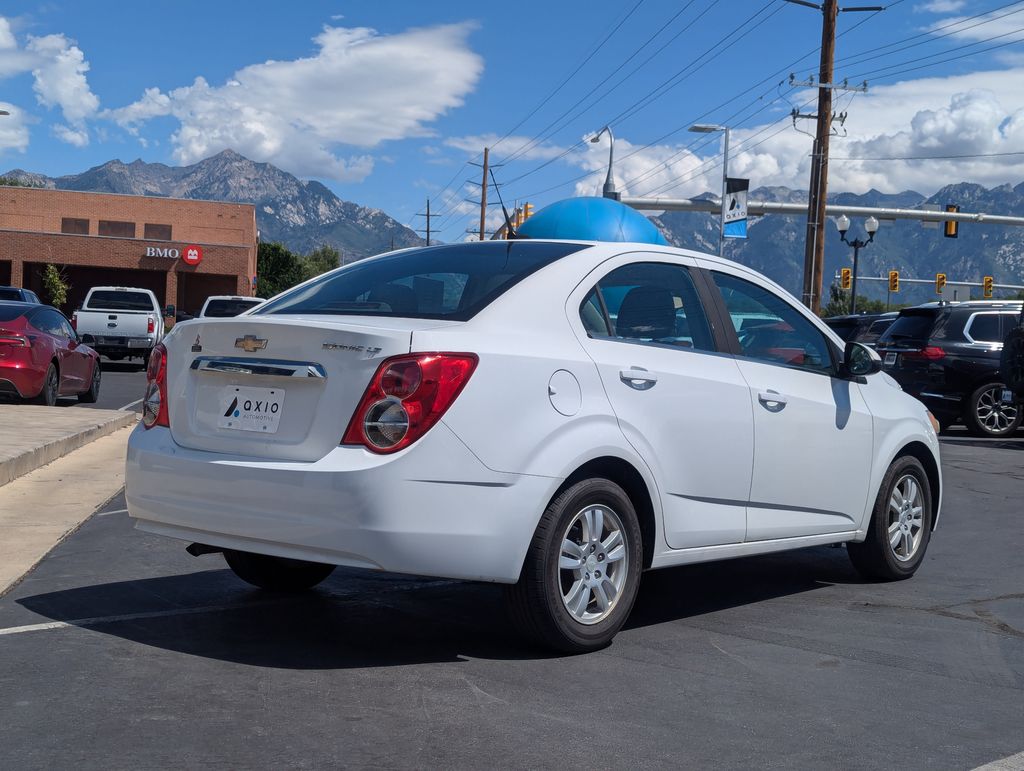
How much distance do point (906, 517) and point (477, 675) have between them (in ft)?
10.9

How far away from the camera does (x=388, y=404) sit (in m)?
4.43

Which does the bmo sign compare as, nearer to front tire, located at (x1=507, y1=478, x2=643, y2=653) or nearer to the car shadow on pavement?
the car shadow on pavement

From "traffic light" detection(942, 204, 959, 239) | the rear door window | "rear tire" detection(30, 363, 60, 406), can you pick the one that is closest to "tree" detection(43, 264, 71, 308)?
"traffic light" detection(942, 204, 959, 239)

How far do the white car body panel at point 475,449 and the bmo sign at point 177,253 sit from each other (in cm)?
5552

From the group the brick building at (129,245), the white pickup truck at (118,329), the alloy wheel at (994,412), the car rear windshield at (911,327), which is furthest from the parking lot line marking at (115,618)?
the brick building at (129,245)

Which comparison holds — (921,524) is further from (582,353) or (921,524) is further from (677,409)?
(582,353)

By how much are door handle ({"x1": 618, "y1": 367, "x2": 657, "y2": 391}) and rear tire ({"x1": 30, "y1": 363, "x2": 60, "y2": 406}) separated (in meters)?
12.6

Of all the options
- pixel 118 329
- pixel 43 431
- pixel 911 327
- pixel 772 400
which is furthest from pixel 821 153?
pixel 772 400

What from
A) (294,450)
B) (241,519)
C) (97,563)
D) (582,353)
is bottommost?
(97,563)

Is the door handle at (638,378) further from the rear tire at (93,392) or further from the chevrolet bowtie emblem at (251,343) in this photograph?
the rear tire at (93,392)

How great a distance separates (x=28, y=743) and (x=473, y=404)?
1854mm

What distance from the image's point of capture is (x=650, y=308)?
5559 millimetres

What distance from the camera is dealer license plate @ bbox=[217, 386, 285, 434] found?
4668mm

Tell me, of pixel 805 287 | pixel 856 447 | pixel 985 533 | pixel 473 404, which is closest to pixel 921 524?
pixel 856 447
